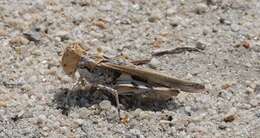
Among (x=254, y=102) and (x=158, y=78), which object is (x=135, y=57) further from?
(x=254, y=102)

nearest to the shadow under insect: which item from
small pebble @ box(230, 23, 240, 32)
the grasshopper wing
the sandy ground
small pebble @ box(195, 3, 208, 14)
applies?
the sandy ground

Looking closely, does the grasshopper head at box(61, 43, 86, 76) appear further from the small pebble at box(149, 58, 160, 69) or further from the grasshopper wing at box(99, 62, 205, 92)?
the small pebble at box(149, 58, 160, 69)

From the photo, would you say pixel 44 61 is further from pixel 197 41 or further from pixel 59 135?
pixel 197 41

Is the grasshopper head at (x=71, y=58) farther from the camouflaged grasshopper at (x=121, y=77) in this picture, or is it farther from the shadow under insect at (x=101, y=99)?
the shadow under insect at (x=101, y=99)

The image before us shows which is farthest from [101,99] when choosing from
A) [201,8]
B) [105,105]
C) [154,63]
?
[201,8]

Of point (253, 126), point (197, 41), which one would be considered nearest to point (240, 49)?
point (197, 41)
